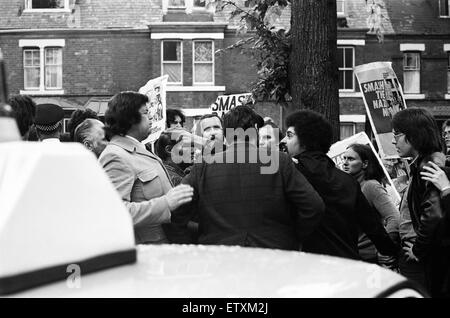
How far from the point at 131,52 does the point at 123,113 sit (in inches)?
898

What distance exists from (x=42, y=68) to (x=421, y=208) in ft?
76.8

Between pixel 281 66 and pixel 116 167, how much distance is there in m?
3.96

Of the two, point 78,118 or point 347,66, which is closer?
point 78,118

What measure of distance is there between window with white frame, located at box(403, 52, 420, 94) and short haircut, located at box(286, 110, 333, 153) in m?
24.1

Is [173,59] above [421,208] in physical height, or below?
above

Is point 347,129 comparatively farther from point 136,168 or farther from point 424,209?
point 136,168

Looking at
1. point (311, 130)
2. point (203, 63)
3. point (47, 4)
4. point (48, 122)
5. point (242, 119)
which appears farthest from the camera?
point (47, 4)

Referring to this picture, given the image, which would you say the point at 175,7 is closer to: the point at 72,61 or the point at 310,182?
the point at 72,61

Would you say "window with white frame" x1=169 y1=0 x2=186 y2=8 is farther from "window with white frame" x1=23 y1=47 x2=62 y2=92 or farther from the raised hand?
the raised hand

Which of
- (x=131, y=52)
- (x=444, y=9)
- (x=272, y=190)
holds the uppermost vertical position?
(x=444, y=9)

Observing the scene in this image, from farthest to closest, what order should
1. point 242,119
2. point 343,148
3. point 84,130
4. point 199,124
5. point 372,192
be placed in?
point 343,148 → point 199,124 → point 372,192 → point 84,130 → point 242,119

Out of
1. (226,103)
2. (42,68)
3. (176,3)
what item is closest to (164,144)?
(226,103)

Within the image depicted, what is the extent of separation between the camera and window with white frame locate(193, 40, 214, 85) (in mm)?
26500

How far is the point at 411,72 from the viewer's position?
90.5ft
